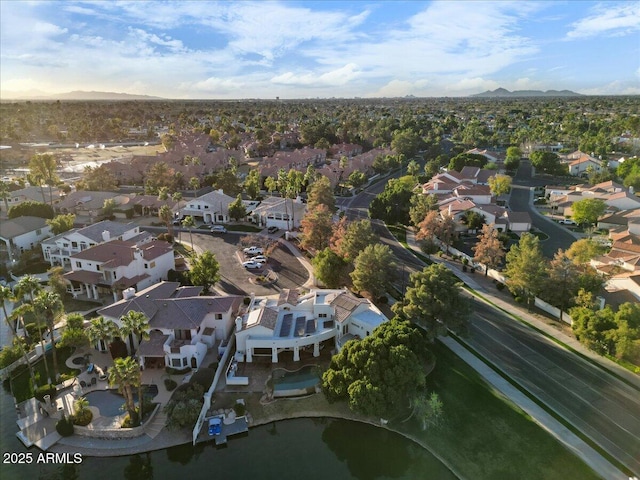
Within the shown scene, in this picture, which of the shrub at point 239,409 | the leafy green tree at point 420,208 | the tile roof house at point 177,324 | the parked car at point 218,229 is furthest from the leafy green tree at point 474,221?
the shrub at point 239,409

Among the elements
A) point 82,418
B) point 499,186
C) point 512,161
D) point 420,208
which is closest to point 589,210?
point 499,186

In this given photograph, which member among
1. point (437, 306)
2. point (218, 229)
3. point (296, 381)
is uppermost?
point (437, 306)

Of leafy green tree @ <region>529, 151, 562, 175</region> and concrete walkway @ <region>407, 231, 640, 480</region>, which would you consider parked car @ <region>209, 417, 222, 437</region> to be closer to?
concrete walkway @ <region>407, 231, 640, 480</region>

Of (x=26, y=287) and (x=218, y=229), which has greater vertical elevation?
(x=26, y=287)

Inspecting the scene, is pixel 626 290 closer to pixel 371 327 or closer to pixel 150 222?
pixel 371 327

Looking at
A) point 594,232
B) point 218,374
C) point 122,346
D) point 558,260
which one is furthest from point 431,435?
point 594,232

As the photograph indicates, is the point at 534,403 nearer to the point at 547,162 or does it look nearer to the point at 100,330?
the point at 100,330

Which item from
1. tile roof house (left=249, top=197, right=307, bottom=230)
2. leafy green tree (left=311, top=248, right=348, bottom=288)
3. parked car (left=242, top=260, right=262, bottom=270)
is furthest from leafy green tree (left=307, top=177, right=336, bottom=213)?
leafy green tree (left=311, top=248, right=348, bottom=288)
